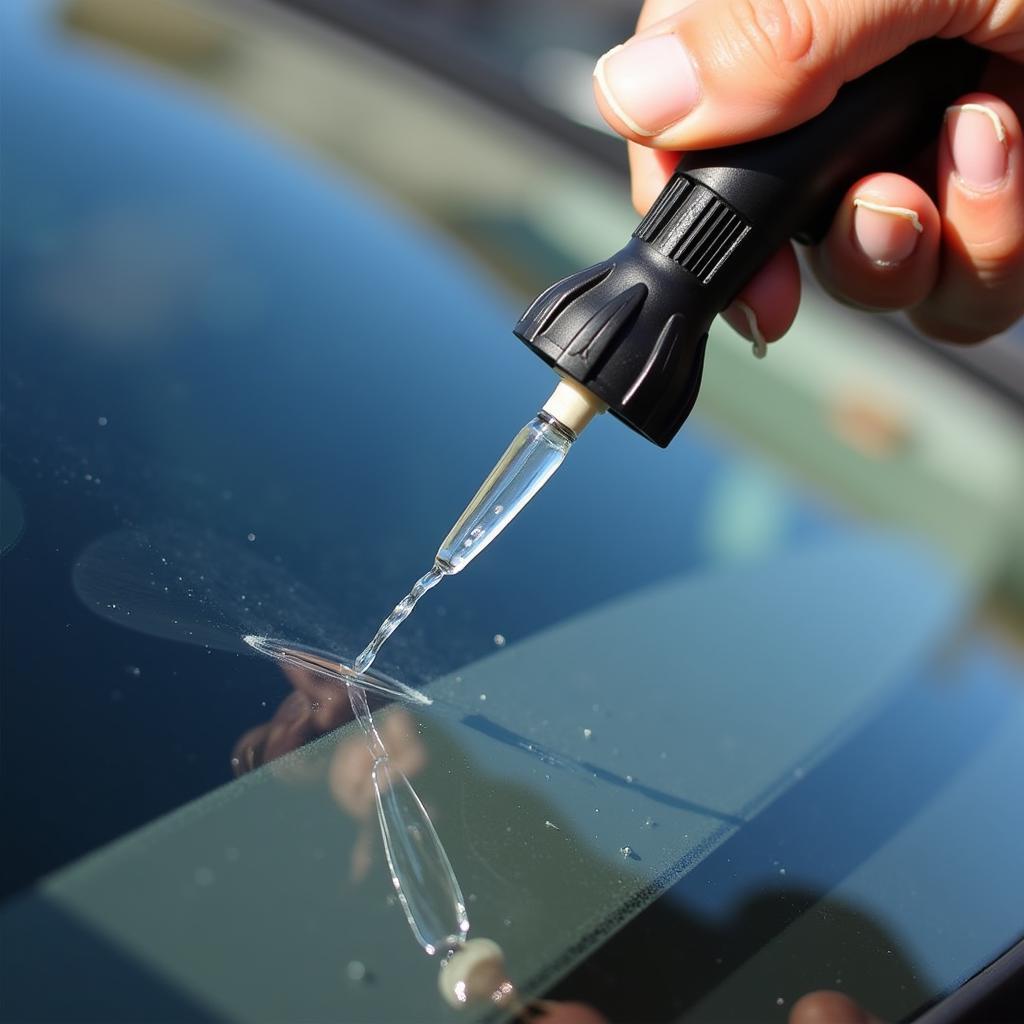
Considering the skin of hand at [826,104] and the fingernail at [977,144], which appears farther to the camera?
the fingernail at [977,144]

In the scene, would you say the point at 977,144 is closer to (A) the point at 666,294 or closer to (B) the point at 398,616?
(A) the point at 666,294

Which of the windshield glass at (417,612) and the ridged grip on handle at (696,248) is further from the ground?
the ridged grip on handle at (696,248)

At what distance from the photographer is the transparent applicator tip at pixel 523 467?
0.75m

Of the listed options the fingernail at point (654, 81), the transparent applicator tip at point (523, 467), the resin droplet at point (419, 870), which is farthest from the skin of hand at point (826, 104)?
the resin droplet at point (419, 870)

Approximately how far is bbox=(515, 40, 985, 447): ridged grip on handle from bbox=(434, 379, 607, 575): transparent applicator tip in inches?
0.9

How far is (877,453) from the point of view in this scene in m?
1.36

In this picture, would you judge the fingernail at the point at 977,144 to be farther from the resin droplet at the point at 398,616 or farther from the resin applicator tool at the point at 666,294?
the resin droplet at the point at 398,616

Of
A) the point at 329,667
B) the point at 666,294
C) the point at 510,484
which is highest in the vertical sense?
the point at 666,294

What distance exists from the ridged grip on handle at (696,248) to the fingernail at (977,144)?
42mm

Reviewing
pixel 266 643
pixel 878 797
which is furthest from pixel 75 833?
pixel 878 797

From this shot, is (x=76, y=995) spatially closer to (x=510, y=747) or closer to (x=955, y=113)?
(x=510, y=747)

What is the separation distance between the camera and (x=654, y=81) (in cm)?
82

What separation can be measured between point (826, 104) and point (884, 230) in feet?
0.41

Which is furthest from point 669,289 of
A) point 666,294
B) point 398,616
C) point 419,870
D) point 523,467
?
point 419,870
